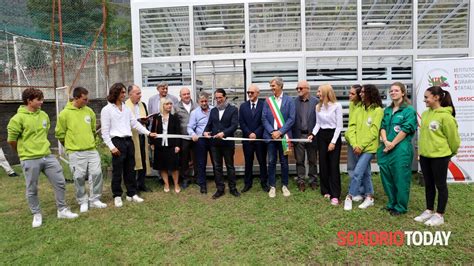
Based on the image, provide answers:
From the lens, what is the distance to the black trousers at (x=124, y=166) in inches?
183

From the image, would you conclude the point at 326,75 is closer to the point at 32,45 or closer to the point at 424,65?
the point at 424,65

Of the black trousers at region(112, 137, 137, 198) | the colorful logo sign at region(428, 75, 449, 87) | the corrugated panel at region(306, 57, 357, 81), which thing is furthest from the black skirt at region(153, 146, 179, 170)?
the colorful logo sign at region(428, 75, 449, 87)

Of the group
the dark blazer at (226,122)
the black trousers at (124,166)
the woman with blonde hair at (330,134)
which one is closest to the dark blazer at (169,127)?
the black trousers at (124,166)

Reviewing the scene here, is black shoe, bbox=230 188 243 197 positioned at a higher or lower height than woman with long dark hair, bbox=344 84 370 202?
lower

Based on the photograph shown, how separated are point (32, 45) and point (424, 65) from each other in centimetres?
859

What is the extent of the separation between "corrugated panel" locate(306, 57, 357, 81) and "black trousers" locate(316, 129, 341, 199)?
1.70m

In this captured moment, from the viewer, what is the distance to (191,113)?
5145 millimetres

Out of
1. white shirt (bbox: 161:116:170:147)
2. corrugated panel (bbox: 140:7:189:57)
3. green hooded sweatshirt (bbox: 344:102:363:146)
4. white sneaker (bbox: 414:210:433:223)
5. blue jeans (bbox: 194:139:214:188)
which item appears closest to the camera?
white sneaker (bbox: 414:210:433:223)

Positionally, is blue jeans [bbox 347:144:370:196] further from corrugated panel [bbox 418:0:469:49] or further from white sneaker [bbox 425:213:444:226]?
corrugated panel [bbox 418:0:469:49]

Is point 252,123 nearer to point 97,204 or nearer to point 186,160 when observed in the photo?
point 186,160

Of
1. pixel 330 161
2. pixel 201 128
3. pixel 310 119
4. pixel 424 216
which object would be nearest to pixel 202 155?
pixel 201 128

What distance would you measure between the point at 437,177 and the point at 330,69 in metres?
2.88

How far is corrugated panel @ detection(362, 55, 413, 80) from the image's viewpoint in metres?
6.00

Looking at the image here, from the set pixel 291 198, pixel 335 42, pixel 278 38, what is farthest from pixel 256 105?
pixel 335 42
